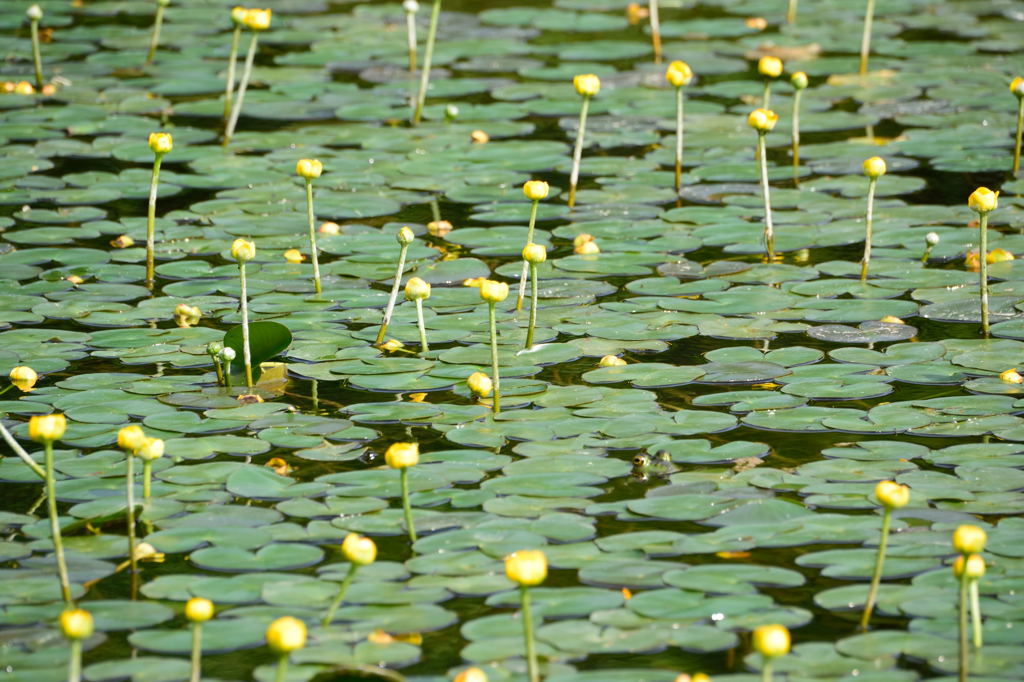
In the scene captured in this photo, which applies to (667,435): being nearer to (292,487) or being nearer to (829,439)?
(829,439)

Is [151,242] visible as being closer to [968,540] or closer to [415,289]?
[415,289]

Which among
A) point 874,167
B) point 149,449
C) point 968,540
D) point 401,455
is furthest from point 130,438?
point 874,167

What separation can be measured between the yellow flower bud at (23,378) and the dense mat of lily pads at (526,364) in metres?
0.05

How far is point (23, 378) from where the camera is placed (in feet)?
9.50

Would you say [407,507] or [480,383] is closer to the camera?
[407,507]

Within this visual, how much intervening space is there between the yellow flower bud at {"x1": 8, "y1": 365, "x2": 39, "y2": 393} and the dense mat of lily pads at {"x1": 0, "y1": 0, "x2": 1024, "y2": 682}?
51 millimetres

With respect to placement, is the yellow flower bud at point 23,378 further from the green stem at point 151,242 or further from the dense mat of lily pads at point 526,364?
the green stem at point 151,242

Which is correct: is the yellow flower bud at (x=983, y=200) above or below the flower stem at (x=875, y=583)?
above

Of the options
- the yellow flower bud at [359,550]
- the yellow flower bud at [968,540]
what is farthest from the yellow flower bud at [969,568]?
the yellow flower bud at [359,550]

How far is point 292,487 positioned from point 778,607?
91cm

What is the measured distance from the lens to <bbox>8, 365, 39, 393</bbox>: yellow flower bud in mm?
2861

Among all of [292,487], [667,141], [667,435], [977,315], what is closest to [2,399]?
[292,487]

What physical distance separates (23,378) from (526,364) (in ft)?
3.45

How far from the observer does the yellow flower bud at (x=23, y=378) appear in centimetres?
286
